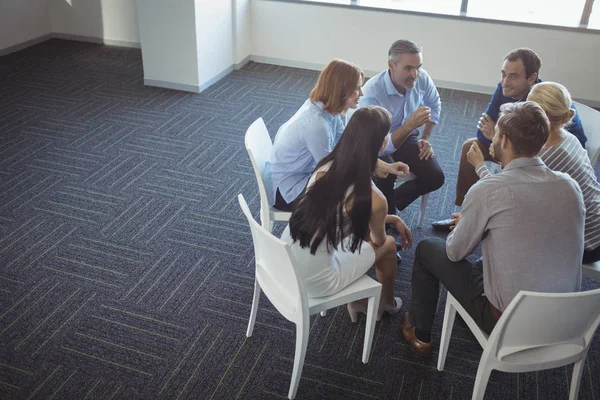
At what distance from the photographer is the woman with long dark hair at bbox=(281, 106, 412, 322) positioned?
209cm

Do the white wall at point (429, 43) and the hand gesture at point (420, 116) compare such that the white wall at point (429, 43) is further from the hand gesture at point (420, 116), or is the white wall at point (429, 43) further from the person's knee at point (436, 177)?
the hand gesture at point (420, 116)

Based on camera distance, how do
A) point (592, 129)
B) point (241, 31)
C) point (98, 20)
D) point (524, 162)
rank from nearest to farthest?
point (524, 162)
point (592, 129)
point (241, 31)
point (98, 20)

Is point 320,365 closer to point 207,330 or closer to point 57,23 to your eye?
point 207,330

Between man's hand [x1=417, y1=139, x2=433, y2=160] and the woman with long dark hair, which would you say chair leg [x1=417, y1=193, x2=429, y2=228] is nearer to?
man's hand [x1=417, y1=139, x2=433, y2=160]

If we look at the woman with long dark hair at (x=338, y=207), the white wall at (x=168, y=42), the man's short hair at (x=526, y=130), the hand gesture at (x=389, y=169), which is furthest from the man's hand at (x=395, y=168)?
the white wall at (x=168, y=42)

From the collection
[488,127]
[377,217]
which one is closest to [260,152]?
[377,217]

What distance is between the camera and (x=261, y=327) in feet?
8.74

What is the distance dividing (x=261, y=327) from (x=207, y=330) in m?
0.26

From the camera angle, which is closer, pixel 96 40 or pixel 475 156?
pixel 475 156

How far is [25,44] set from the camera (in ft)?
20.9

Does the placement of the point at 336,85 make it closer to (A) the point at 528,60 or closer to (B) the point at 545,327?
(A) the point at 528,60

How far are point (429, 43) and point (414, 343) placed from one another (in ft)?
12.3

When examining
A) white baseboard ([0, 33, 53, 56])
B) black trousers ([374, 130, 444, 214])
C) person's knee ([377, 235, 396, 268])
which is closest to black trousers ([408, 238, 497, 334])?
person's knee ([377, 235, 396, 268])

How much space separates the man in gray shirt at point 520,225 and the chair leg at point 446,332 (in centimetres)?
14
